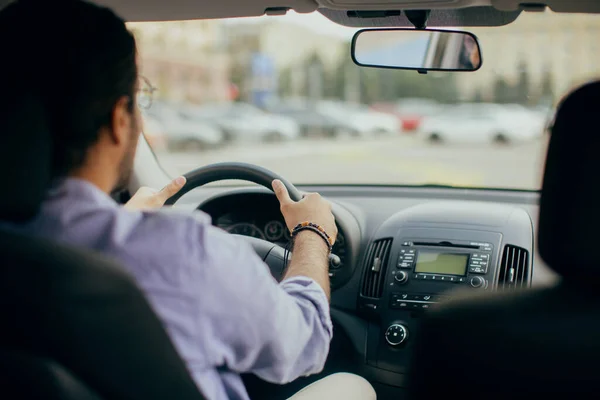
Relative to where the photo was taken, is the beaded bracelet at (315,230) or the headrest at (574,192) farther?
the beaded bracelet at (315,230)

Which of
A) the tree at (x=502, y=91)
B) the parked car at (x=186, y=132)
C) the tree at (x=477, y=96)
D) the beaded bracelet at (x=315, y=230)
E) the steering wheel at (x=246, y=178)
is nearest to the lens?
the beaded bracelet at (x=315, y=230)

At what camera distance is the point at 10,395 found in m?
1.61

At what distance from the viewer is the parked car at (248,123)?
98.5ft

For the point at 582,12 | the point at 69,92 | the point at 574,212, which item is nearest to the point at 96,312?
the point at 69,92

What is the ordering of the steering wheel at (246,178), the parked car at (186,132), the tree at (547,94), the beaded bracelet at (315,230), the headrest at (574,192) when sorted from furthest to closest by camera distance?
the parked car at (186,132)
the tree at (547,94)
the steering wheel at (246,178)
the beaded bracelet at (315,230)
the headrest at (574,192)

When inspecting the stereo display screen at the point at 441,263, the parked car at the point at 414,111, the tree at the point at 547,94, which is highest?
the stereo display screen at the point at 441,263

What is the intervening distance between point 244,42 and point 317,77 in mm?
5127

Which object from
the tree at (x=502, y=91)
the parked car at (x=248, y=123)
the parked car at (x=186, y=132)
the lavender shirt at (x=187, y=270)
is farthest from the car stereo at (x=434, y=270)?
the parked car at (x=248, y=123)

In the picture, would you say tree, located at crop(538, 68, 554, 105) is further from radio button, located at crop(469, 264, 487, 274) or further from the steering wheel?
the steering wheel

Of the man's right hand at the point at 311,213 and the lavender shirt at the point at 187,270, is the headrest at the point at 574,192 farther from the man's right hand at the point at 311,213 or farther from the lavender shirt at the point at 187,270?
the man's right hand at the point at 311,213

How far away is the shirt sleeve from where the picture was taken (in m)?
1.72

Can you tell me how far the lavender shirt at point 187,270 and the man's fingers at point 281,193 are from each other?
0.91 meters

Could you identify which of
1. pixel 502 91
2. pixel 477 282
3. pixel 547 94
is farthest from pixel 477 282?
pixel 502 91

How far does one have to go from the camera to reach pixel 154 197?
2.91 meters
